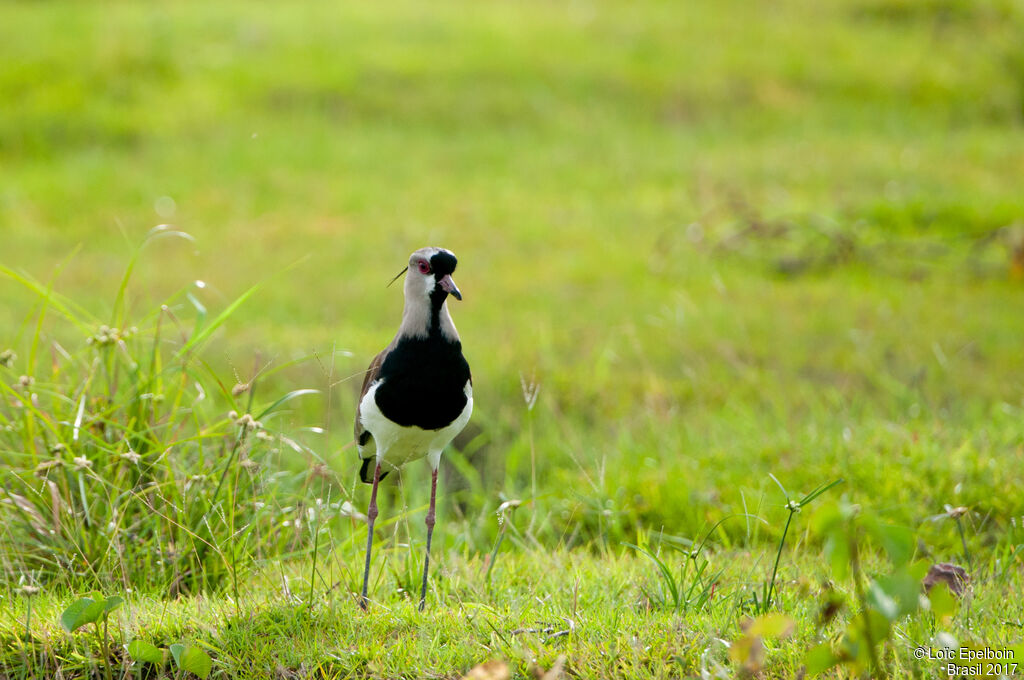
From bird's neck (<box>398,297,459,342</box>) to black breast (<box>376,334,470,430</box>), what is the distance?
15 millimetres

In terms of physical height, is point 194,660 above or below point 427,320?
below

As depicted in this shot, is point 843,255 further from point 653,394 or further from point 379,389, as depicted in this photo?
point 379,389

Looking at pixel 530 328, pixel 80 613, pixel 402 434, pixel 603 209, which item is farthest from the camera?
pixel 603 209

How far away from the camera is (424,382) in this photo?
9.70 feet

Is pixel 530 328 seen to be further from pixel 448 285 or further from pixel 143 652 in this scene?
pixel 143 652

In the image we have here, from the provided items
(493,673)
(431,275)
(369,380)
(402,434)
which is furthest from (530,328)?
(493,673)

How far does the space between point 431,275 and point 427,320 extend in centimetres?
13

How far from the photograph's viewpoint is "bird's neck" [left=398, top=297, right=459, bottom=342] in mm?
2943

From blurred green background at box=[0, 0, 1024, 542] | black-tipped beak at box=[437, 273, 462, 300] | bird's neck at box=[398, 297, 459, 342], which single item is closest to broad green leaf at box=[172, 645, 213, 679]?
bird's neck at box=[398, 297, 459, 342]

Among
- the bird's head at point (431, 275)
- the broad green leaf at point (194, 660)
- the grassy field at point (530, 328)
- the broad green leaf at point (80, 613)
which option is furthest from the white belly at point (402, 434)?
the broad green leaf at point (80, 613)

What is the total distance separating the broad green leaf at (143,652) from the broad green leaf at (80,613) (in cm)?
13

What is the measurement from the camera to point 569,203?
8648 millimetres

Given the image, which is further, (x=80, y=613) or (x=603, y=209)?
(x=603, y=209)

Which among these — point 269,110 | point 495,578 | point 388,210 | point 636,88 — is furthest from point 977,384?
point 269,110
